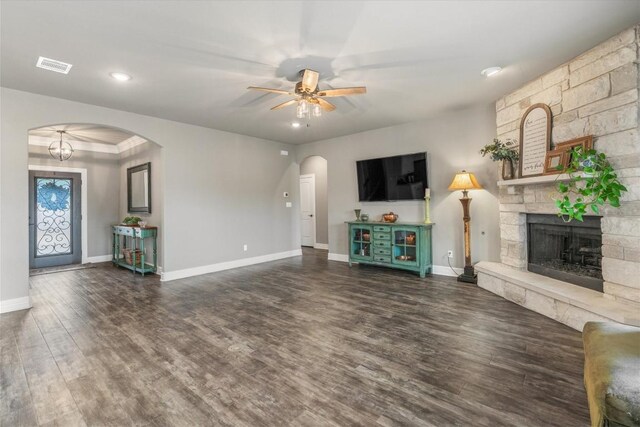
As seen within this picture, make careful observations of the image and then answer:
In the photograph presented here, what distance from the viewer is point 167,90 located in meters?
3.64

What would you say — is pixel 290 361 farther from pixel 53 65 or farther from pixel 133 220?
pixel 133 220

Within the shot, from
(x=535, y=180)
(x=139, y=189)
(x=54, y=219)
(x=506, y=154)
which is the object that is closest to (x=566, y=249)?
(x=535, y=180)

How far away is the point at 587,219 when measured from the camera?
304cm

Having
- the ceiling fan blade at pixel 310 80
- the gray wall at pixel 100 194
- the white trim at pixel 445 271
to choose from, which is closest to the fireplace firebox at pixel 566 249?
the white trim at pixel 445 271

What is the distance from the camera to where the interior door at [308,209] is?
870cm

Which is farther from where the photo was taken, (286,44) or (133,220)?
(133,220)

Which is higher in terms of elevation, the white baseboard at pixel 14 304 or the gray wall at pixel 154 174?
the gray wall at pixel 154 174

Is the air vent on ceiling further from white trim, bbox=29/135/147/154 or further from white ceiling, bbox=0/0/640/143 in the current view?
white trim, bbox=29/135/147/154

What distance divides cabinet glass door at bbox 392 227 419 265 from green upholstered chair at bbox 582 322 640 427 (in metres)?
3.36

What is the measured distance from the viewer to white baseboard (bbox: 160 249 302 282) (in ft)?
16.3

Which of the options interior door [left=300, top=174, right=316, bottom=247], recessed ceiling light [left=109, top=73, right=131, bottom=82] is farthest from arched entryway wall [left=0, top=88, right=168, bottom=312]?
interior door [left=300, top=174, right=316, bottom=247]

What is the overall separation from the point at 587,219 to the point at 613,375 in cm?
249

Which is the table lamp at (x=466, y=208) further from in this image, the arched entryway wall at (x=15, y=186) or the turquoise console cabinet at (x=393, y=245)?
the arched entryway wall at (x=15, y=186)

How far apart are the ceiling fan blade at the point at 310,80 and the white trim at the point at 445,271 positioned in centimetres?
366
